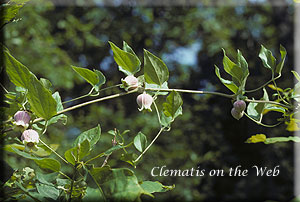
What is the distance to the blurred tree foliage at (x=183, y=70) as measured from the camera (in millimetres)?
2018

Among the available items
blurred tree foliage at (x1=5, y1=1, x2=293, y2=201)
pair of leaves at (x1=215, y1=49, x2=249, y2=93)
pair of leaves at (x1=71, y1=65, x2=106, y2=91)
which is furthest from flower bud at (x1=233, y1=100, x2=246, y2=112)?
blurred tree foliage at (x1=5, y1=1, x2=293, y2=201)

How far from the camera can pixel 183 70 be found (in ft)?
8.25

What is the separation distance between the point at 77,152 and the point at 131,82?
8cm

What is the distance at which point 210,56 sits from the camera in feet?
8.05

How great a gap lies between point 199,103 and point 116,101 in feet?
2.10

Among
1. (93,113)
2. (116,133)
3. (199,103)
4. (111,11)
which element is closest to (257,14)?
(199,103)

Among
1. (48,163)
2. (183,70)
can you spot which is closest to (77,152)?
(48,163)

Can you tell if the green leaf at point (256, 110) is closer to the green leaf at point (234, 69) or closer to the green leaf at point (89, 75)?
the green leaf at point (234, 69)

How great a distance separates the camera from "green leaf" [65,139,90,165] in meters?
0.21

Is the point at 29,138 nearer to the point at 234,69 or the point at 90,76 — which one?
the point at 90,76

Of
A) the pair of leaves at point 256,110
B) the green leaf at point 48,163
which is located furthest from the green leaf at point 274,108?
the green leaf at point 48,163

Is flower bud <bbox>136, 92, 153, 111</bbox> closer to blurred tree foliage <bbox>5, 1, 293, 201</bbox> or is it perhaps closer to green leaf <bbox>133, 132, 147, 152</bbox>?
green leaf <bbox>133, 132, 147, 152</bbox>

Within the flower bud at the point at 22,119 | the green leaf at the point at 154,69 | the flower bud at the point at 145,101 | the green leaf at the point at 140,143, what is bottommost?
the flower bud at the point at 22,119

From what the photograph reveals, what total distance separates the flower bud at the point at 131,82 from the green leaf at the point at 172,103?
31mm
